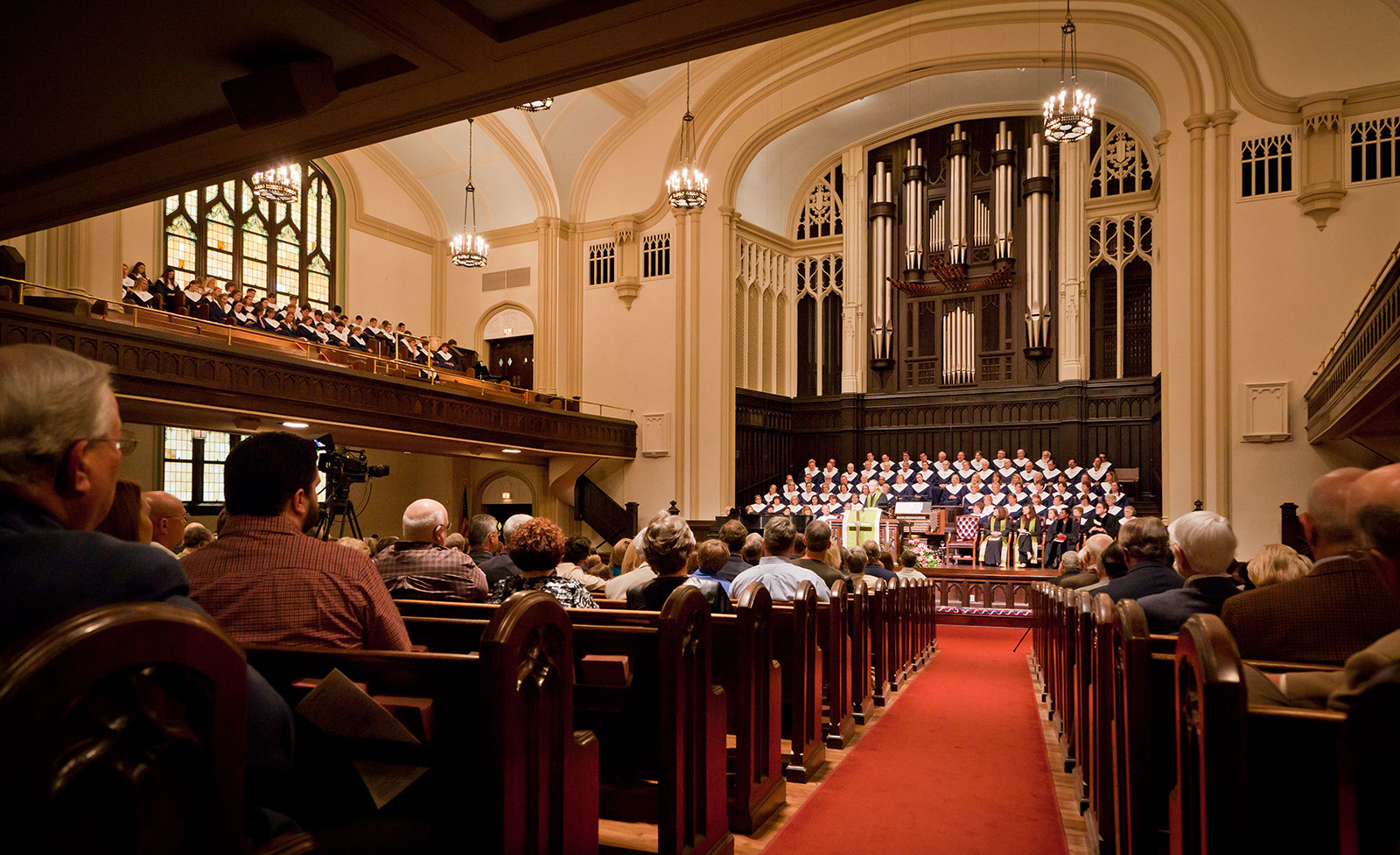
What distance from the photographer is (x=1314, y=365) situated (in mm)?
11789

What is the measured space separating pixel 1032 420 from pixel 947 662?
925 cm

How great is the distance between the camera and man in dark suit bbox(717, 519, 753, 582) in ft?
16.8

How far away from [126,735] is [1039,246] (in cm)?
1710

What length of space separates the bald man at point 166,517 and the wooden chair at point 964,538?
446 inches

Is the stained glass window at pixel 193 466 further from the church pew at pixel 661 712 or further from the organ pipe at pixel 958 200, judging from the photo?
the organ pipe at pixel 958 200

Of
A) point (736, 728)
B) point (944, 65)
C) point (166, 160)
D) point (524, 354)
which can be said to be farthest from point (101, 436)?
point (524, 354)

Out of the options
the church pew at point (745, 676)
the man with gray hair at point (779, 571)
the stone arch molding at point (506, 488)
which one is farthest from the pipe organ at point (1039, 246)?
the church pew at point (745, 676)

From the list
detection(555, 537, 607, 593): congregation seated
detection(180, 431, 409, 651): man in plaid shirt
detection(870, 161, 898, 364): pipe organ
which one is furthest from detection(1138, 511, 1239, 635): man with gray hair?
detection(870, 161, 898, 364): pipe organ

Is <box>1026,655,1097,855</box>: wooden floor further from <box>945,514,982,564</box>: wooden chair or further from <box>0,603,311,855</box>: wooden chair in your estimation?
<box>945,514,982,564</box>: wooden chair

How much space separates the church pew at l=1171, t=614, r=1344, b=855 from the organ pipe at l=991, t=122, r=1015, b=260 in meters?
16.1

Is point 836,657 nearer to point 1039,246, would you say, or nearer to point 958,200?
point 1039,246

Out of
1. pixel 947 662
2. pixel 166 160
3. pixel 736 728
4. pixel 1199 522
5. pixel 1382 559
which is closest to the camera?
pixel 1382 559

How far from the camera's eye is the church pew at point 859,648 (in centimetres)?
518

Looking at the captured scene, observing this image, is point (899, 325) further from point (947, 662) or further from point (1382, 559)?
point (1382, 559)
